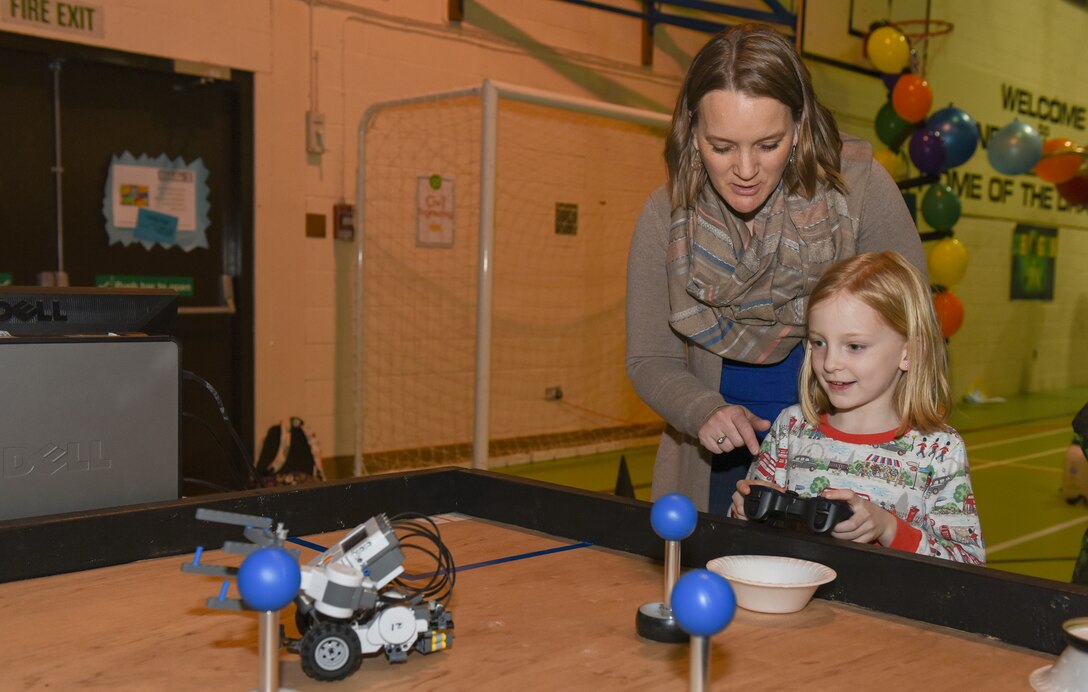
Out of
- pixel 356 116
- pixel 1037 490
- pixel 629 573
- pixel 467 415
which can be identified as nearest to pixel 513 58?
pixel 356 116

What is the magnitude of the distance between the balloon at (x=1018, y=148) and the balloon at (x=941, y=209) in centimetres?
45

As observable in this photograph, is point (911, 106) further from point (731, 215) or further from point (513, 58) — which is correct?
point (731, 215)

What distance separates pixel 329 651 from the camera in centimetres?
91

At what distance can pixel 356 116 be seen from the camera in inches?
199

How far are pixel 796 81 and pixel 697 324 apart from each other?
17.8 inches

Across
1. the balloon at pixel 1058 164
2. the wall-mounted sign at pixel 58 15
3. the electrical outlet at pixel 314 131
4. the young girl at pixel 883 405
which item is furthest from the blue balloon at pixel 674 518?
the balloon at pixel 1058 164

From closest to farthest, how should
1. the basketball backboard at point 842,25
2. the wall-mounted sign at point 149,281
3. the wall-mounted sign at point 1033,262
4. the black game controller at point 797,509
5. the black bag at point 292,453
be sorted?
the black game controller at point 797,509 → the black bag at point 292,453 → the wall-mounted sign at point 149,281 → the basketball backboard at point 842,25 → the wall-mounted sign at point 1033,262

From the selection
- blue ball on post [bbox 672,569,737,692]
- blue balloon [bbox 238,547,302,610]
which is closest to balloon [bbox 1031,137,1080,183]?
blue ball on post [bbox 672,569,737,692]

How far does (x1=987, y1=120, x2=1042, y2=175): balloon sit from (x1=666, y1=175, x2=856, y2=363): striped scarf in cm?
560

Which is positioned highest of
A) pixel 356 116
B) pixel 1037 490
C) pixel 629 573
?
pixel 356 116

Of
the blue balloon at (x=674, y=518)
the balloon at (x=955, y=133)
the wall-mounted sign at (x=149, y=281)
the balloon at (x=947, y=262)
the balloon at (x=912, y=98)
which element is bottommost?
the blue balloon at (x=674, y=518)

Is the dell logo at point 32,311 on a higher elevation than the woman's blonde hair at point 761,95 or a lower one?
lower

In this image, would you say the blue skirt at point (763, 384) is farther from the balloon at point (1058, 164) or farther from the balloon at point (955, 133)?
the balloon at point (1058, 164)

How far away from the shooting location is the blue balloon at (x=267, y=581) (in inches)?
29.1
